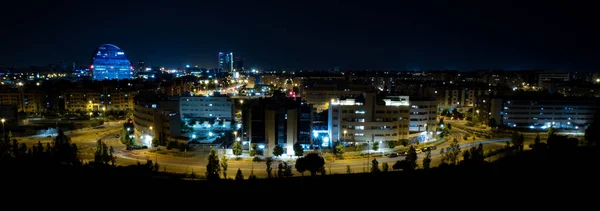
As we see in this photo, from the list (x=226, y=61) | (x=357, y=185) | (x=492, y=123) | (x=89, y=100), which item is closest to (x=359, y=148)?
(x=357, y=185)

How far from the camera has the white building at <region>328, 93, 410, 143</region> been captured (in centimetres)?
1494

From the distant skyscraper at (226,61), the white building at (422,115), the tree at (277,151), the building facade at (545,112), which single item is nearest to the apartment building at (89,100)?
the tree at (277,151)

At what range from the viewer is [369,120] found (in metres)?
15.0

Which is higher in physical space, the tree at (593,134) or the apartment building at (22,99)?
the apartment building at (22,99)

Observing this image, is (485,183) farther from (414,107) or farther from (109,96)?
(109,96)

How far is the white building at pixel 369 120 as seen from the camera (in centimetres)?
1494

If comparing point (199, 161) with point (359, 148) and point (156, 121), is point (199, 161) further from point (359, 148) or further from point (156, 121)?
point (359, 148)

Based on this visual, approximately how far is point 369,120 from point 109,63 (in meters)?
45.2

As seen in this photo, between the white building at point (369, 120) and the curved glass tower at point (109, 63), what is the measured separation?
1729 inches

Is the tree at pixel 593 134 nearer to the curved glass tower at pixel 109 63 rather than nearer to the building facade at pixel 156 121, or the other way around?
the building facade at pixel 156 121

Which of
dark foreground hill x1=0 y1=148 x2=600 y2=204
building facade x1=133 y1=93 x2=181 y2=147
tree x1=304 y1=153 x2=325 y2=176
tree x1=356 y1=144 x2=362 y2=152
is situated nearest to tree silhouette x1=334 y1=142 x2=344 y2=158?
tree x1=356 y1=144 x2=362 y2=152

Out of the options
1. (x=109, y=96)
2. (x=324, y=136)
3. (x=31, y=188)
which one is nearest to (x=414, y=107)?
(x=324, y=136)

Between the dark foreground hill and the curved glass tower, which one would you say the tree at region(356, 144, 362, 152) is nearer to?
the dark foreground hill

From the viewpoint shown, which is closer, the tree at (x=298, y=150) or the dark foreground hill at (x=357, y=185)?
the dark foreground hill at (x=357, y=185)
